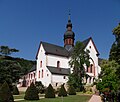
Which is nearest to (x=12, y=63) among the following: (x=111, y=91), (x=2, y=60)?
(x=2, y=60)

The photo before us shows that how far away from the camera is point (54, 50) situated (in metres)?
61.7

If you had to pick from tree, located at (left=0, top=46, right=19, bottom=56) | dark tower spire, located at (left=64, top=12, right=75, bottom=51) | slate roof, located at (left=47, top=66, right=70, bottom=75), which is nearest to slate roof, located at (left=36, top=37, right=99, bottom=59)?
dark tower spire, located at (left=64, top=12, right=75, bottom=51)

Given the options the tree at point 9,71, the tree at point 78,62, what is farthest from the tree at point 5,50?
the tree at point 78,62

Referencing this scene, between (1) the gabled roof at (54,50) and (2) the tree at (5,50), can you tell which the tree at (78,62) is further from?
(2) the tree at (5,50)

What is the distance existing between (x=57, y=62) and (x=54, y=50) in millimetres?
3337

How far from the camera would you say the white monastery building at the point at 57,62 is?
5677 centimetres

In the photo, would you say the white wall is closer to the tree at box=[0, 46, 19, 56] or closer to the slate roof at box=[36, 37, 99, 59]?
the slate roof at box=[36, 37, 99, 59]

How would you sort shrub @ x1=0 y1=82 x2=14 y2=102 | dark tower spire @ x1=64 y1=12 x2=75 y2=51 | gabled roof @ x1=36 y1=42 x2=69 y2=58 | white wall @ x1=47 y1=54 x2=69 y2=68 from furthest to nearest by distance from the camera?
dark tower spire @ x1=64 y1=12 x2=75 y2=51
gabled roof @ x1=36 y1=42 x2=69 y2=58
white wall @ x1=47 y1=54 x2=69 y2=68
shrub @ x1=0 y1=82 x2=14 y2=102

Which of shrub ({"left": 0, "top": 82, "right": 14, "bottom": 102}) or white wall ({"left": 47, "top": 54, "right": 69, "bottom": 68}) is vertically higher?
white wall ({"left": 47, "top": 54, "right": 69, "bottom": 68})

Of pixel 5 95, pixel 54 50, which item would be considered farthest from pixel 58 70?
pixel 5 95

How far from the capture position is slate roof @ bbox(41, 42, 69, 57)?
60250mm

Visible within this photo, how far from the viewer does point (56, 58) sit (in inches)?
2388

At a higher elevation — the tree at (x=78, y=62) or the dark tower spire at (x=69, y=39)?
the dark tower spire at (x=69, y=39)

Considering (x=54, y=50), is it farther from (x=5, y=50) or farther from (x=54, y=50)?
(x=5, y=50)
